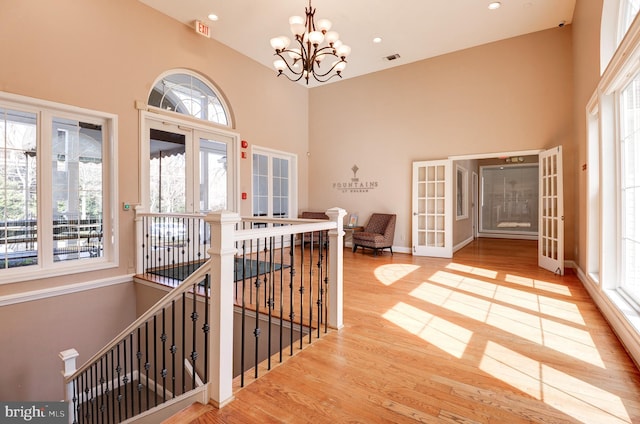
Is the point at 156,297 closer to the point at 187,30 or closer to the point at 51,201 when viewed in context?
the point at 51,201

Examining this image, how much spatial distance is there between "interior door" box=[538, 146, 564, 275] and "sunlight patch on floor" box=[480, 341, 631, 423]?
11.2 ft

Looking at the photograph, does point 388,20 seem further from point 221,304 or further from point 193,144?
point 221,304

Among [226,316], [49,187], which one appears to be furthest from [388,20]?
[49,187]

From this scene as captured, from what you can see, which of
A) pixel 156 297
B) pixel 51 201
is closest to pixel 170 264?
pixel 156 297

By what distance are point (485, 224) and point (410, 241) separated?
17.3 feet

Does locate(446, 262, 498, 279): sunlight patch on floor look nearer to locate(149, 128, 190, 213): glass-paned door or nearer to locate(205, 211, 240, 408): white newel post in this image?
locate(205, 211, 240, 408): white newel post

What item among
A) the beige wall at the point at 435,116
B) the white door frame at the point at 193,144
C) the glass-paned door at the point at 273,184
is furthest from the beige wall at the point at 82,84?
the beige wall at the point at 435,116

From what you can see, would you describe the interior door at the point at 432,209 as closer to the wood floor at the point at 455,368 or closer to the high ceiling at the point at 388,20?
the high ceiling at the point at 388,20

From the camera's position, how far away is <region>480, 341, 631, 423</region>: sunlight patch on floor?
169 centimetres

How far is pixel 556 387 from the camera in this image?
1.93 meters

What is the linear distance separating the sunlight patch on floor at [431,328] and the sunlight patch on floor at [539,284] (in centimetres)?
201

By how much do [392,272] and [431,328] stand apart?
2189mm

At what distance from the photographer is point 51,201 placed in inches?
152

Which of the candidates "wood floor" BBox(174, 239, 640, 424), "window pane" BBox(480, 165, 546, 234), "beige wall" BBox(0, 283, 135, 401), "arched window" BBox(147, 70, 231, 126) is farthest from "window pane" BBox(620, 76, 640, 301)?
"window pane" BBox(480, 165, 546, 234)
